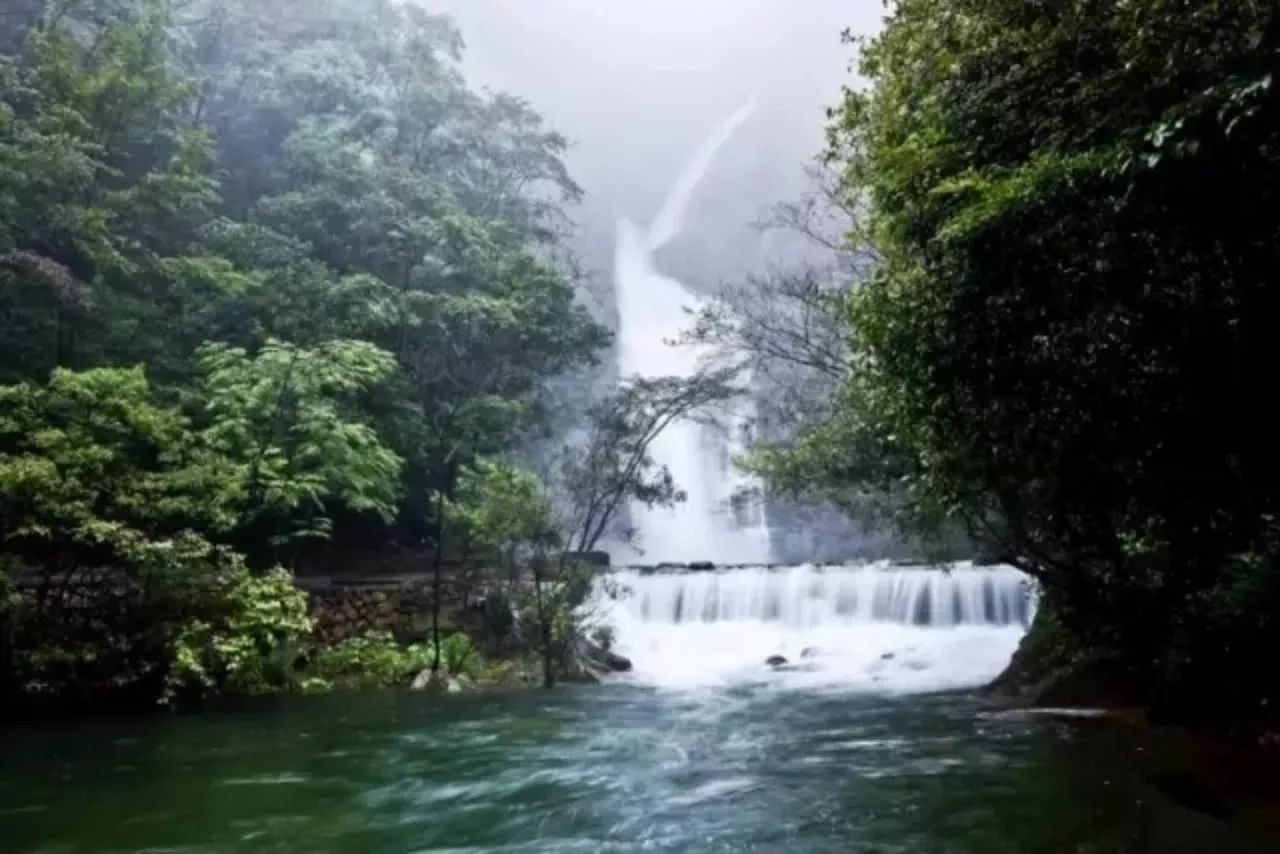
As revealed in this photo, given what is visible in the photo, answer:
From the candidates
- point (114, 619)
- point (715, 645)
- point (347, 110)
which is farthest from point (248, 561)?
point (347, 110)

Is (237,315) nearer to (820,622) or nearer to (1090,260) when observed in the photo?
(820,622)

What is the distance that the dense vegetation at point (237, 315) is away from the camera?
35.0 feet

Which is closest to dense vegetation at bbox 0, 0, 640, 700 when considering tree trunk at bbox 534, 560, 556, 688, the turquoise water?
the turquoise water

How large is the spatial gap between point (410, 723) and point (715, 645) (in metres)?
7.84

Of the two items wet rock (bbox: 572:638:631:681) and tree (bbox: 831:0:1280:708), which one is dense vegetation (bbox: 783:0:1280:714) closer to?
tree (bbox: 831:0:1280:708)

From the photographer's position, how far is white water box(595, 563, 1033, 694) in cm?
1481

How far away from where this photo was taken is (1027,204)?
4.82 metres

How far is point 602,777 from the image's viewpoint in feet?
23.6

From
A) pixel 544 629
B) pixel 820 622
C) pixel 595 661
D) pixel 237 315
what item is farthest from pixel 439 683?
pixel 820 622

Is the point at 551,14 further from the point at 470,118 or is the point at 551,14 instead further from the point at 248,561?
the point at 248,561

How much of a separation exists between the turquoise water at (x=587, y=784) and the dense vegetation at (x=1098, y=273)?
170 centimetres

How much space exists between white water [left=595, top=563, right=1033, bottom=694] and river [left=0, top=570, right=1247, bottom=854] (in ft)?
5.46

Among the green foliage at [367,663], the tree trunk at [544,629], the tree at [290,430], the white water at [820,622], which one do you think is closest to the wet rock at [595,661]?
the white water at [820,622]

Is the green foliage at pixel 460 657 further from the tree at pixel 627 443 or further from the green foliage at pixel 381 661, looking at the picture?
the tree at pixel 627 443
